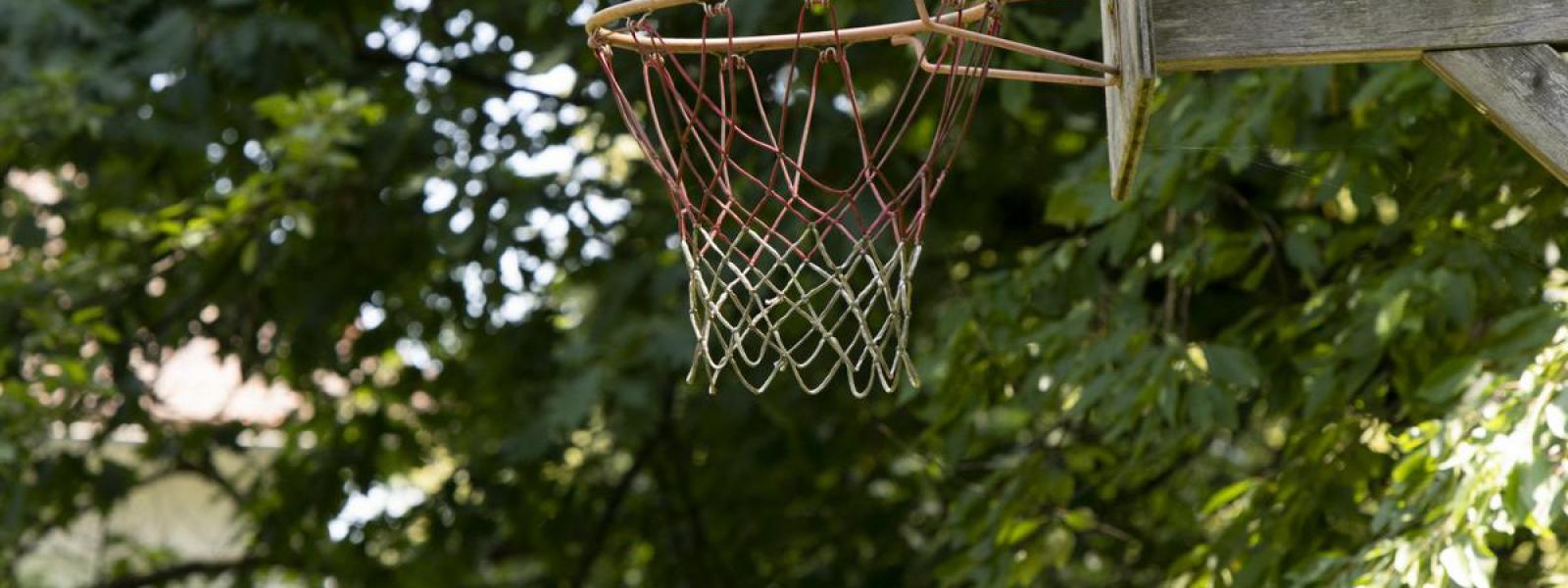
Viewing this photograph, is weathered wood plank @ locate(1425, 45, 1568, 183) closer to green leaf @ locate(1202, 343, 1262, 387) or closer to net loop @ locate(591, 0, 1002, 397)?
net loop @ locate(591, 0, 1002, 397)

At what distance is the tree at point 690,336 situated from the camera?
4.00m

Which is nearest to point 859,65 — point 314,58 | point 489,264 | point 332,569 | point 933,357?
point 933,357

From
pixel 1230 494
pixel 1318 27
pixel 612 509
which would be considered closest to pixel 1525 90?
pixel 1318 27

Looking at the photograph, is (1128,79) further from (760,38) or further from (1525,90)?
(760,38)

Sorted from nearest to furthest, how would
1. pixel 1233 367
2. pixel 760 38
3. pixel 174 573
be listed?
pixel 760 38 → pixel 1233 367 → pixel 174 573

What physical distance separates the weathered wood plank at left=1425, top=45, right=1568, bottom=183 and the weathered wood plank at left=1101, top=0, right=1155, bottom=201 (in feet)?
1.55

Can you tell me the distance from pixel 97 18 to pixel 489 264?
4.86 ft

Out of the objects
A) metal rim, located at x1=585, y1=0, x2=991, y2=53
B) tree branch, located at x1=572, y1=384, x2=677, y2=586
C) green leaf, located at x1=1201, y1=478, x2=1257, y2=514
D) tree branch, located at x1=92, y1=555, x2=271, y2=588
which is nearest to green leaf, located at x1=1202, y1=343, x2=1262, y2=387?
green leaf, located at x1=1201, y1=478, x2=1257, y2=514

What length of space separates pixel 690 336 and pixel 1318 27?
242 centimetres

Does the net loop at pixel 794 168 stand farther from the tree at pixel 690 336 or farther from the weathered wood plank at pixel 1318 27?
the weathered wood plank at pixel 1318 27

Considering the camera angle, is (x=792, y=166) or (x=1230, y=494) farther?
(x=1230, y=494)

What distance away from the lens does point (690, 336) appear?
4.94m

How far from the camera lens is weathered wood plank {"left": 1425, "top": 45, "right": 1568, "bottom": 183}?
278 centimetres

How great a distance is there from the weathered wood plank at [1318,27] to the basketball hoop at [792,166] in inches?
5.7
